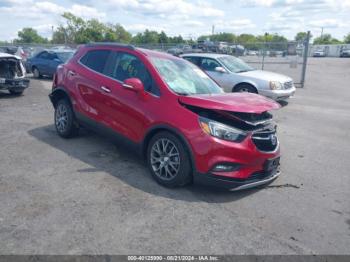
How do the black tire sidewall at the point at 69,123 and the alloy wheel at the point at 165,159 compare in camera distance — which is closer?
the alloy wheel at the point at 165,159

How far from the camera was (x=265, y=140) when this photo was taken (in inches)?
177

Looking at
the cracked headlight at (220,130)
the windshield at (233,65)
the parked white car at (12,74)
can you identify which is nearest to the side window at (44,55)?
the parked white car at (12,74)

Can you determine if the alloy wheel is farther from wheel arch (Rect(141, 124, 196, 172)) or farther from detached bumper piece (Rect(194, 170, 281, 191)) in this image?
detached bumper piece (Rect(194, 170, 281, 191))

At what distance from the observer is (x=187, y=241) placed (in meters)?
3.34

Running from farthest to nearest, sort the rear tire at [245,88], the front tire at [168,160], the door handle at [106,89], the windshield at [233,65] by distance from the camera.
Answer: the windshield at [233,65] < the rear tire at [245,88] < the door handle at [106,89] < the front tire at [168,160]

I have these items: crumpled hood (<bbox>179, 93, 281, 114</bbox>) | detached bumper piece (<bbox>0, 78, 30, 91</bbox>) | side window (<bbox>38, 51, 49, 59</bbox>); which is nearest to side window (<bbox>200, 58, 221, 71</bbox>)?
detached bumper piece (<bbox>0, 78, 30, 91</bbox>)

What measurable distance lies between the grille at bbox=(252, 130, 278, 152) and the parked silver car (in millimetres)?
6722

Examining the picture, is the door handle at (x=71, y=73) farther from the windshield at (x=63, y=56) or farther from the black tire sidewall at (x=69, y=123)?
the windshield at (x=63, y=56)

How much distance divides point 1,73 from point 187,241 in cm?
1014

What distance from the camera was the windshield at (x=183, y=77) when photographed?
4902 millimetres

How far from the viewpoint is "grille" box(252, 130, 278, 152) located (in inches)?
172

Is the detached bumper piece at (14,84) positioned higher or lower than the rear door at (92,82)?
lower

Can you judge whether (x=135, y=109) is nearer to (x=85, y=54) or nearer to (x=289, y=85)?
(x=85, y=54)

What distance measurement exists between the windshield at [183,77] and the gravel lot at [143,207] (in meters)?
1.41
